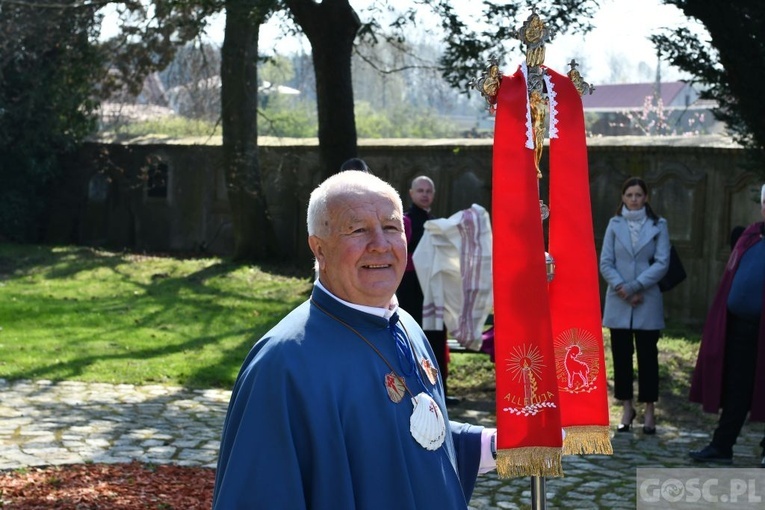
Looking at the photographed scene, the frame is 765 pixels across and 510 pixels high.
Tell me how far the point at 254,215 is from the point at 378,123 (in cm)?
2581

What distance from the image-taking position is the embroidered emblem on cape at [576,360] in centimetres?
416

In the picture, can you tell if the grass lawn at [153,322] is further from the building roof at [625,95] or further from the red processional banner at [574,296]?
the building roof at [625,95]

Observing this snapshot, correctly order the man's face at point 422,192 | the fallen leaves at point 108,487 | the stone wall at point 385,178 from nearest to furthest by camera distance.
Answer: the fallen leaves at point 108,487
the man's face at point 422,192
the stone wall at point 385,178

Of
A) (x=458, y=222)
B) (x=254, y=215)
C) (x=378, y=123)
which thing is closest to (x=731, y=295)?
(x=458, y=222)

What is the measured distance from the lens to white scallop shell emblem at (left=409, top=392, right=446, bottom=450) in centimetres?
355

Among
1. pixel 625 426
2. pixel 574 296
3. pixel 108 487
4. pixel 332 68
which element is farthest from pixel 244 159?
pixel 574 296

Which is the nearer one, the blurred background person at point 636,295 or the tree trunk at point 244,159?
the blurred background person at point 636,295

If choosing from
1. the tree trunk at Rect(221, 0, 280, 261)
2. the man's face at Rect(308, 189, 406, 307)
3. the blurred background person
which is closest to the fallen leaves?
the man's face at Rect(308, 189, 406, 307)

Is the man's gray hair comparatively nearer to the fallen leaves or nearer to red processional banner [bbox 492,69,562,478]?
red processional banner [bbox 492,69,562,478]

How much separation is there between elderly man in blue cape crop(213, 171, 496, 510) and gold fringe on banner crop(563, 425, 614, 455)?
2.00ft

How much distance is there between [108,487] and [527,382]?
3.95m

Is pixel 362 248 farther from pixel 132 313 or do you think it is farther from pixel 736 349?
pixel 132 313

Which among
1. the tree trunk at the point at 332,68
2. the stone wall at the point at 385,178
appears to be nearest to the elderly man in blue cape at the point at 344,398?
the tree trunk at the point at 332,68

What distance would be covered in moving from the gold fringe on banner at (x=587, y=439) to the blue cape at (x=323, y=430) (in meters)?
0.71
